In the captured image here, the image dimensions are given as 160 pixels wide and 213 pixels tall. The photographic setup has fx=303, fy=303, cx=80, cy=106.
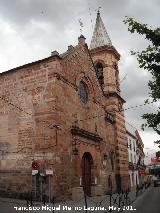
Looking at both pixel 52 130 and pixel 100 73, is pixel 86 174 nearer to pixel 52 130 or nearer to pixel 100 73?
pixel 52 130

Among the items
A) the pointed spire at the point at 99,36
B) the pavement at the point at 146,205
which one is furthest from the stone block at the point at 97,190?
the pointed spire at the point at 99,36

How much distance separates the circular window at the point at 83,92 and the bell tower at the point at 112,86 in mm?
6360

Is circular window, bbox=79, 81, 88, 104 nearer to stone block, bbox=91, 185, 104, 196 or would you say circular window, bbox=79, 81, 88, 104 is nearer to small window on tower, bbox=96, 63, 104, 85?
stone block, bbox=91, 185, 104, 196

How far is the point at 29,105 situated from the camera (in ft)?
64.6

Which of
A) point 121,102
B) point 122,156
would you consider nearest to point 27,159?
point 122,156

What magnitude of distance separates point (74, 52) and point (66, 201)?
423 inches

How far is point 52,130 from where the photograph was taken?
18391 millimetres

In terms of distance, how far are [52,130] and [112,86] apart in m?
14.7

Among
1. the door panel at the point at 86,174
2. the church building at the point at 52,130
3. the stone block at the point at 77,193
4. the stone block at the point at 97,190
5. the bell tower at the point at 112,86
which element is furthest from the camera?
the bell tower at the point at 112,86

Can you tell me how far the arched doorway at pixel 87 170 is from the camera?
72.6 ft

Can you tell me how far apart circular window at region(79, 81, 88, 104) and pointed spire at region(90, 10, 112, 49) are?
9851 millimetres

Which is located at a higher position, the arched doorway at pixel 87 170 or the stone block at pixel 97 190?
the arched doorway at pixel 87 170

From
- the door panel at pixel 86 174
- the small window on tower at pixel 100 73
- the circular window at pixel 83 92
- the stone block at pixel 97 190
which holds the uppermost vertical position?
the small window on tower at pixel 100 73

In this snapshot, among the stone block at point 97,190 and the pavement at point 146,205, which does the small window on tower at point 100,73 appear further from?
the pavement at point 146,205
